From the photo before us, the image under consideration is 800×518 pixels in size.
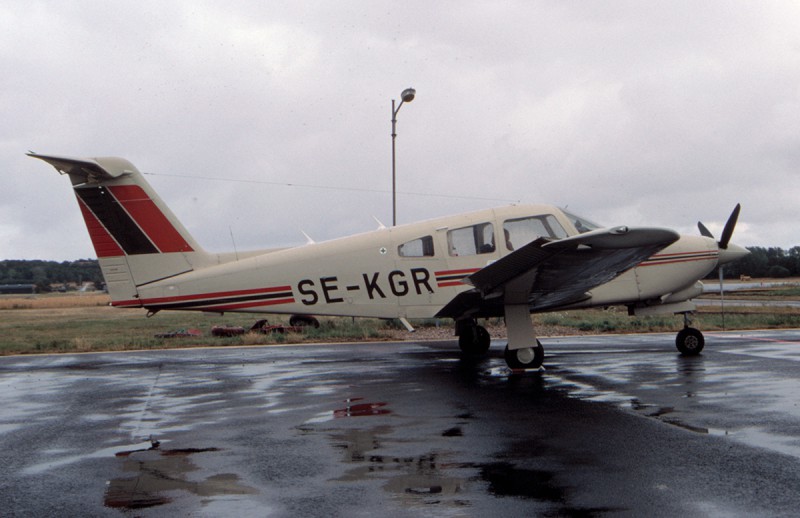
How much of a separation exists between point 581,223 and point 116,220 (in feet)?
27.5

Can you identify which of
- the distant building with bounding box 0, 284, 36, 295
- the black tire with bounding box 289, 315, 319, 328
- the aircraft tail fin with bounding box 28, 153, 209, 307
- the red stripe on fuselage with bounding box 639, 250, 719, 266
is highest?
the distant building with bounding box 0, 284, 36, 295

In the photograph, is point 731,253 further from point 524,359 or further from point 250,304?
point 250,304

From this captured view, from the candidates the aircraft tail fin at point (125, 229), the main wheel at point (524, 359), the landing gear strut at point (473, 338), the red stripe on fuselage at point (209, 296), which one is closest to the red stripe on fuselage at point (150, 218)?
the aircraft tail fin at point (125, 229)

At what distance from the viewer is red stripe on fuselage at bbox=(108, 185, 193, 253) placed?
523 inches

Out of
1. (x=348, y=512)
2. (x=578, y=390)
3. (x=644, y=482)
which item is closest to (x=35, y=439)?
(x=348, y=512)

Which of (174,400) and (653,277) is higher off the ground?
(653,277)

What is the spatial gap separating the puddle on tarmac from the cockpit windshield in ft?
Answer: 28.8

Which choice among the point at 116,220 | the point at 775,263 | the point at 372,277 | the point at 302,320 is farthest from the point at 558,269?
the point at 775,263

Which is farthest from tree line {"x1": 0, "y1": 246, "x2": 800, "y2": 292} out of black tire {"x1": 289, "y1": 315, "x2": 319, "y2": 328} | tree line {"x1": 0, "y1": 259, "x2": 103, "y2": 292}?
black tire {"x1": 289, "y1": 315, "x2": 319, "y2": 328}

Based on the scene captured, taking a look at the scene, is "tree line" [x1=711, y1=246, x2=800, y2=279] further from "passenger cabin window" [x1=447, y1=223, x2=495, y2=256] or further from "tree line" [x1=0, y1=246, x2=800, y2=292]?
"passenger cabin window" [x1=447, y1=223, x2=495, y2=256]

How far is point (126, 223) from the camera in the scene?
1334cm

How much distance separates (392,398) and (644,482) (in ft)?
15.2

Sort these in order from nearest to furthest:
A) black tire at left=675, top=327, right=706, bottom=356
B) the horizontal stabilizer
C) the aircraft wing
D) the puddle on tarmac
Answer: the puddle on tarmac
the aircraft wing
the horizontal stabilizer
black tire at left=675, top=327, right=706, bottom=356

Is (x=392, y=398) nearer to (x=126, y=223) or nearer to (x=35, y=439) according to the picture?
(x=35, y=439)
